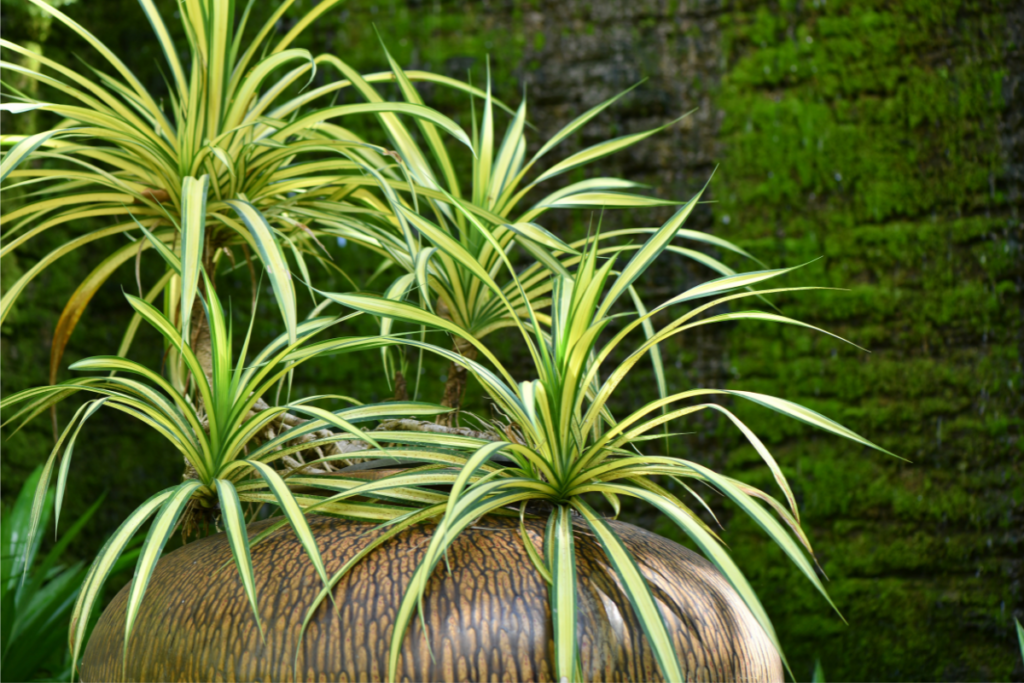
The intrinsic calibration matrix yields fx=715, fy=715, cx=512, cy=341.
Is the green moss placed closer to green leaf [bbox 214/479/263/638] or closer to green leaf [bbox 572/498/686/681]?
green leaf [bbox 572/498/686/681]

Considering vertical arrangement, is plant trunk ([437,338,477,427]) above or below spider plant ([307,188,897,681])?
above

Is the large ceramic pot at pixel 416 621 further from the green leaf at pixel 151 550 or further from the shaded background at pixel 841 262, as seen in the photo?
the shaded background at pixel 841 262

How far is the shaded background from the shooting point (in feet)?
5.99

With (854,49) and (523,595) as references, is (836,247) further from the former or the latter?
(523,595)

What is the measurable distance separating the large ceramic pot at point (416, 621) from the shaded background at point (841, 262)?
49.6 inches

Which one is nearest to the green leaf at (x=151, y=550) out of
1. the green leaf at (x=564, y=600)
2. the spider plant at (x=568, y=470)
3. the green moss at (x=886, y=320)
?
the spider plant at (x=568, y=470)

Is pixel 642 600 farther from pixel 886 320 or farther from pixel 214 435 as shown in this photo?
pixel 886 320

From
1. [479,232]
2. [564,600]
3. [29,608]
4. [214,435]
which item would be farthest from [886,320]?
[29,608]

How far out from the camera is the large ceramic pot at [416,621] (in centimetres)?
58

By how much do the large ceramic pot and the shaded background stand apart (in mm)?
1259

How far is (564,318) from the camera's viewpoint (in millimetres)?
749

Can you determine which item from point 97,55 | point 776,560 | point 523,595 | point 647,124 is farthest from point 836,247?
point 97,55

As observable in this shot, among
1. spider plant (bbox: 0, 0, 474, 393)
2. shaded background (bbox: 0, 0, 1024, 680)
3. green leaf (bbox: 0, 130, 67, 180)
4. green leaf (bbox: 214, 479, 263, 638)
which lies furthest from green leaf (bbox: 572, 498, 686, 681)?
shaded background (bbox: 0, 0, 1024, 680)

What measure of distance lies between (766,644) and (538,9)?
5.90 ft
